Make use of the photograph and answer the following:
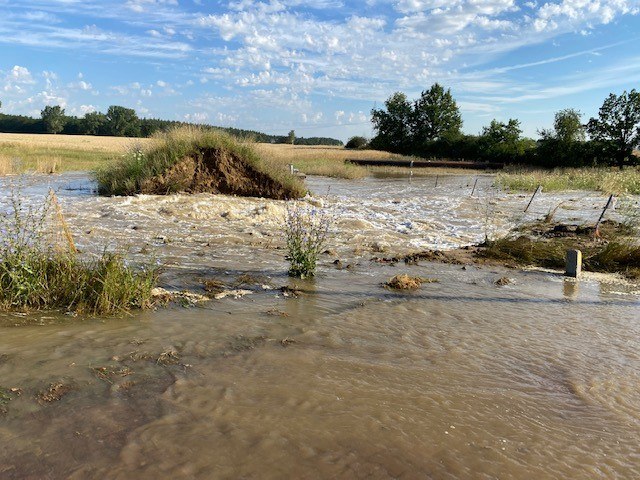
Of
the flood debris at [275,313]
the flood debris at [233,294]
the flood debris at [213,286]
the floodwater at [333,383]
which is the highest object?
the flood debris at [213,286]

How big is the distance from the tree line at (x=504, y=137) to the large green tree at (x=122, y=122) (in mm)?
47880

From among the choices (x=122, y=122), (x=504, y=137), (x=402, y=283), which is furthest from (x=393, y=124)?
(x=402, y=283)

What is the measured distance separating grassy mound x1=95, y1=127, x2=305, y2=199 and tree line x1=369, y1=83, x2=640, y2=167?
125 feet

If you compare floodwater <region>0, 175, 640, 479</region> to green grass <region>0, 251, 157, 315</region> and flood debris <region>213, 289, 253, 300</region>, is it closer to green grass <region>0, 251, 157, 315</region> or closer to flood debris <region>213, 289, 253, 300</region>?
flood debris <region>213, 289, 253, 300</region>

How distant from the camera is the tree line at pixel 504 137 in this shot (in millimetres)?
47938

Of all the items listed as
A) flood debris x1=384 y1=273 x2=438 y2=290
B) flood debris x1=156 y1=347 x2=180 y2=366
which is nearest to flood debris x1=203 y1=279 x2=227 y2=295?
flood debris x1=156 y1=347 x2=180 y2=366

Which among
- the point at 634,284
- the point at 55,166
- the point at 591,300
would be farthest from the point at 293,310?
the point at 55,166

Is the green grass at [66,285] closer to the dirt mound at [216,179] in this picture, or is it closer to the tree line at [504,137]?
the dirt mound at [216,179]

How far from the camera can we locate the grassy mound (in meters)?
15.8

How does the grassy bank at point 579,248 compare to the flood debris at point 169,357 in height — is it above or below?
above

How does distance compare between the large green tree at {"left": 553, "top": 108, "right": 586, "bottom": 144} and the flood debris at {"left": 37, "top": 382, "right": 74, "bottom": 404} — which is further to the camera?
the large green tree at {"left": 553, "top": 108, "right": 586, "bottom": 144}

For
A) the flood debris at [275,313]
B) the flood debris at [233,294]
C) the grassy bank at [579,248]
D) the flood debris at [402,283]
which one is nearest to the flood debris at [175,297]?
the flood debris at [233,294]

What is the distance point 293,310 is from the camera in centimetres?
634

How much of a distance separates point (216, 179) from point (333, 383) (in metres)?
13.1
